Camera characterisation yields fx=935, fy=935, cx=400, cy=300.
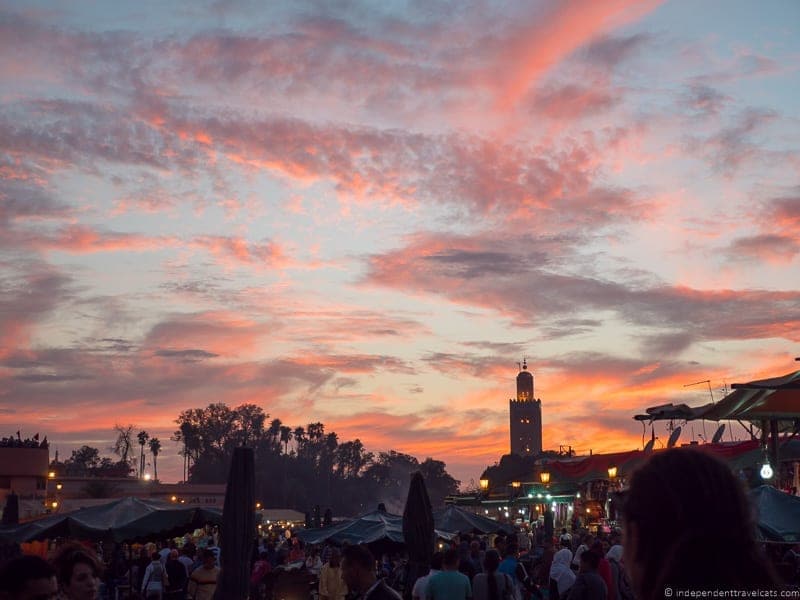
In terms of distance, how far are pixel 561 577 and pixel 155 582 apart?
8940 mm

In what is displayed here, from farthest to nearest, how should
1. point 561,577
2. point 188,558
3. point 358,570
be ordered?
1. point 188,558
2. point 561,577
3. point 358,570

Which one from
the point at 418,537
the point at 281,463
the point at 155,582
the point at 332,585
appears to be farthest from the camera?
the point at 281,463

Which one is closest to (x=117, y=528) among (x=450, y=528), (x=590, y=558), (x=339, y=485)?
(x=450, y=528)

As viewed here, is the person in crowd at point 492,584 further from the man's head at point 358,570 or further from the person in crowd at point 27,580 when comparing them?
the person in crowd at point 27,580

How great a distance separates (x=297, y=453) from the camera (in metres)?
153

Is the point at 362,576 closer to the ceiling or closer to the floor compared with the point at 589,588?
closer to the ceiling

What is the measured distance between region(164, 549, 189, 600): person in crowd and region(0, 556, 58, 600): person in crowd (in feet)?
51.3

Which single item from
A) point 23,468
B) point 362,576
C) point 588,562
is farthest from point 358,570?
point 23,468

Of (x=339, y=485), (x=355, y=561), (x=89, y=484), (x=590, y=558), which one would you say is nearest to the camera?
(x=355, y=561)

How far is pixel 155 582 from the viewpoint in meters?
19.4

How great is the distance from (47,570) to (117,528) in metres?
16.0

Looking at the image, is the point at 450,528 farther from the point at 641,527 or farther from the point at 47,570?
the point at 641,527

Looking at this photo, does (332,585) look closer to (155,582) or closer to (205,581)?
(205,581)

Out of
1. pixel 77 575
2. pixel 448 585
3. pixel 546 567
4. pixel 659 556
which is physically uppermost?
pixel 659 556
